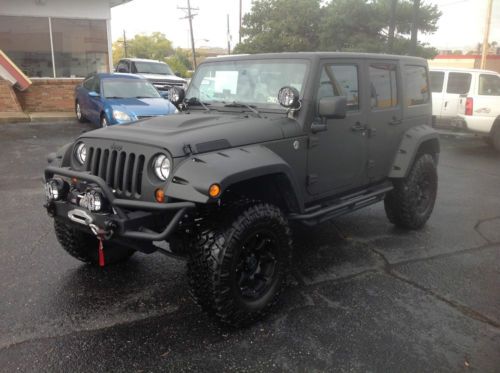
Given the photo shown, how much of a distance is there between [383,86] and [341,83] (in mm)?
775

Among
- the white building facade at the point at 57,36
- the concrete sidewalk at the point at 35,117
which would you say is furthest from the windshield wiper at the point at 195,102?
the white building facade at the point at 57,36

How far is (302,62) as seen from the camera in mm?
3758

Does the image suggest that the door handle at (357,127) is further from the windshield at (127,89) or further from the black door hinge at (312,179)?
the windshield at (127,89)

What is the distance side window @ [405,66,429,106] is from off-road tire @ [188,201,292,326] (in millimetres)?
2643

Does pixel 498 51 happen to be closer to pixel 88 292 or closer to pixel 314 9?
pixel 314 9

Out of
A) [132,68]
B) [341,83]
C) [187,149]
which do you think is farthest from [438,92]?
[132,68]

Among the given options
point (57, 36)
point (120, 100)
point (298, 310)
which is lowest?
point (298, 310)

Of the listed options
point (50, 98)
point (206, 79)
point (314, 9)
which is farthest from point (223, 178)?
point (314, 9)

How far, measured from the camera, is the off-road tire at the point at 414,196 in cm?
488

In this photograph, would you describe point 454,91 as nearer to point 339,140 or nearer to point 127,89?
point 127,89

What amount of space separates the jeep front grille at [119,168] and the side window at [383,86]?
8.16 feet

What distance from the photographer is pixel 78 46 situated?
53.5 ft

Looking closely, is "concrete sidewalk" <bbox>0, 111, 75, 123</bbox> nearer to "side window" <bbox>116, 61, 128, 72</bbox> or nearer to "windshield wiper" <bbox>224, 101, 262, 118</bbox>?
"side window" <bbox>116, 61, 128, 72</bbox>

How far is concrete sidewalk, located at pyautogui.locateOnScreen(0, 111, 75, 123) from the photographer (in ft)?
42.6
